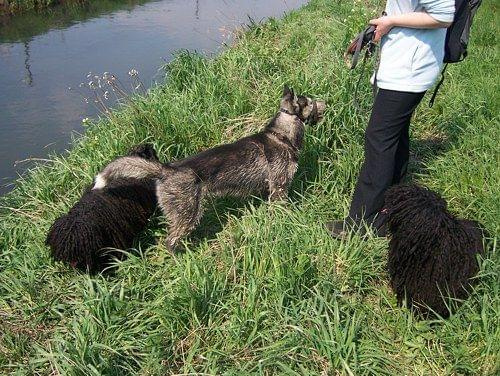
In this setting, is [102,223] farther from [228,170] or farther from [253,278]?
[253,278]

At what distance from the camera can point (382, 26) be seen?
2916 millimetres

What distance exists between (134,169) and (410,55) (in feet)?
6.71

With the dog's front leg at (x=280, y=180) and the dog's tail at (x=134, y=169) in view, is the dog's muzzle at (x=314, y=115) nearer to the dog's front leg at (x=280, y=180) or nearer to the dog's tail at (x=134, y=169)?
the dog's front leg at (x=280, y=180)

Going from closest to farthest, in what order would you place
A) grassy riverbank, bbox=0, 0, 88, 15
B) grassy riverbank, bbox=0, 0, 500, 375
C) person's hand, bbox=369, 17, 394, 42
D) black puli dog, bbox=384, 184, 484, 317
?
grassy riverbank, bbox=0, 0, 500, 375, black puli dog, bbox=384, 184, 484, 317, person's hand, bbox=369, 17, 394, 42, grassy riverbank, bbox=0, 0, 88, 15

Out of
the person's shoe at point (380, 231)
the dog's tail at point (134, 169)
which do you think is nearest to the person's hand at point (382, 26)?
the person's shoe at point (380, 231)

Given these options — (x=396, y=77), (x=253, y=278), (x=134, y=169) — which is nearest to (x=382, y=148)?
(x=396, y=77)

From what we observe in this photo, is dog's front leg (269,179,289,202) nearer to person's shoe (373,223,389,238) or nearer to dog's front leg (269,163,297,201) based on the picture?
dog's front leg (269,163,297,201)

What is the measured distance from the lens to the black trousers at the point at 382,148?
9.88 ft

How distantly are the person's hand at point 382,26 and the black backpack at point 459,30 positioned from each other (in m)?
0.41

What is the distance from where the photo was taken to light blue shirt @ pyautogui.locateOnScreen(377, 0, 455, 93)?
9.39 ft

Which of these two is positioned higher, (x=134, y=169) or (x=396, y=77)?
(x=396, y=77)

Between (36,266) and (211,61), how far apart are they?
13.0 ft

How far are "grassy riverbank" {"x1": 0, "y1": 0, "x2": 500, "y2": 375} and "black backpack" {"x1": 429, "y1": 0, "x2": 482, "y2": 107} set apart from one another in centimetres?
111

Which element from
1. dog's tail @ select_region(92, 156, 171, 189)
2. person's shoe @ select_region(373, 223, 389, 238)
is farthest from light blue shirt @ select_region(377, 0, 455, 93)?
dog's tail @ select_region(92, 156, 171, 189)
